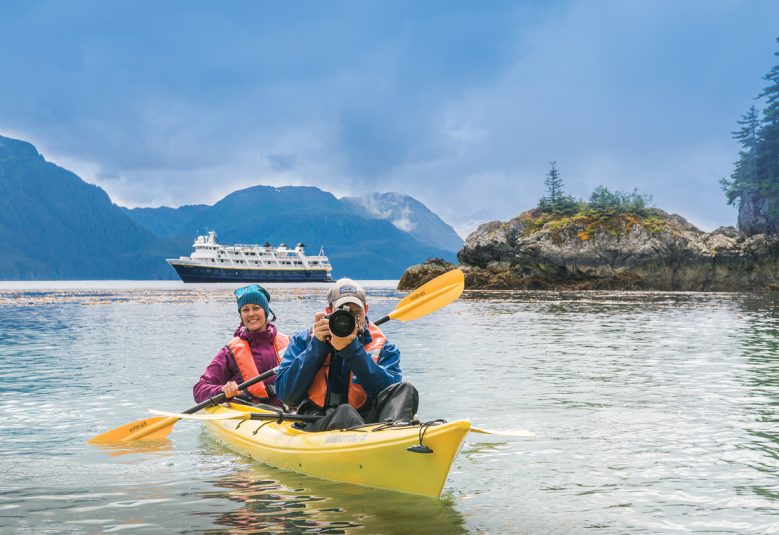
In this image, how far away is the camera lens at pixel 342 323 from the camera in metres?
6.64

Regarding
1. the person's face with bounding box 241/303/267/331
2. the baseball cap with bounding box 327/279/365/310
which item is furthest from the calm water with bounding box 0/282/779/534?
the baseball cap with bounding box 327/279/365/310

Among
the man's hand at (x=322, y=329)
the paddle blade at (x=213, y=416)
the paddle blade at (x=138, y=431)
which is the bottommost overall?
the paddle blade at (x=138, y=431)

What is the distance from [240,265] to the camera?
127 metres

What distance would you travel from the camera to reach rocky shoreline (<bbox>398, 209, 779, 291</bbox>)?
72500 millimetres

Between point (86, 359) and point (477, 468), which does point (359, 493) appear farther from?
point (86, 359)

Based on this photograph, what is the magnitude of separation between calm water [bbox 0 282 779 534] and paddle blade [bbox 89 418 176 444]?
255mm

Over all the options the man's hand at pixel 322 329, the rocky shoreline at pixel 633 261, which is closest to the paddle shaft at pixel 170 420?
the man's hand at pixel 322 329

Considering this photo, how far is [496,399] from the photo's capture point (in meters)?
13.2

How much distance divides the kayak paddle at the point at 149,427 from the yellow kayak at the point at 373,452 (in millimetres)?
1339

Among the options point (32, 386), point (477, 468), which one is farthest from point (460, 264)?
point (477, 468)

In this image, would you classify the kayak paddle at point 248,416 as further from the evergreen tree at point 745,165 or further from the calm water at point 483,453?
the evergreen tree at point 745,165

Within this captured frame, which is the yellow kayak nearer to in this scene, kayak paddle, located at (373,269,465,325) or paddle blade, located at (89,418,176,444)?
paddle blade, located at (89,418,176,444)

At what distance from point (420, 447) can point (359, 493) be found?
3.63 ft

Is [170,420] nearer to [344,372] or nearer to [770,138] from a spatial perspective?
[344,372]
